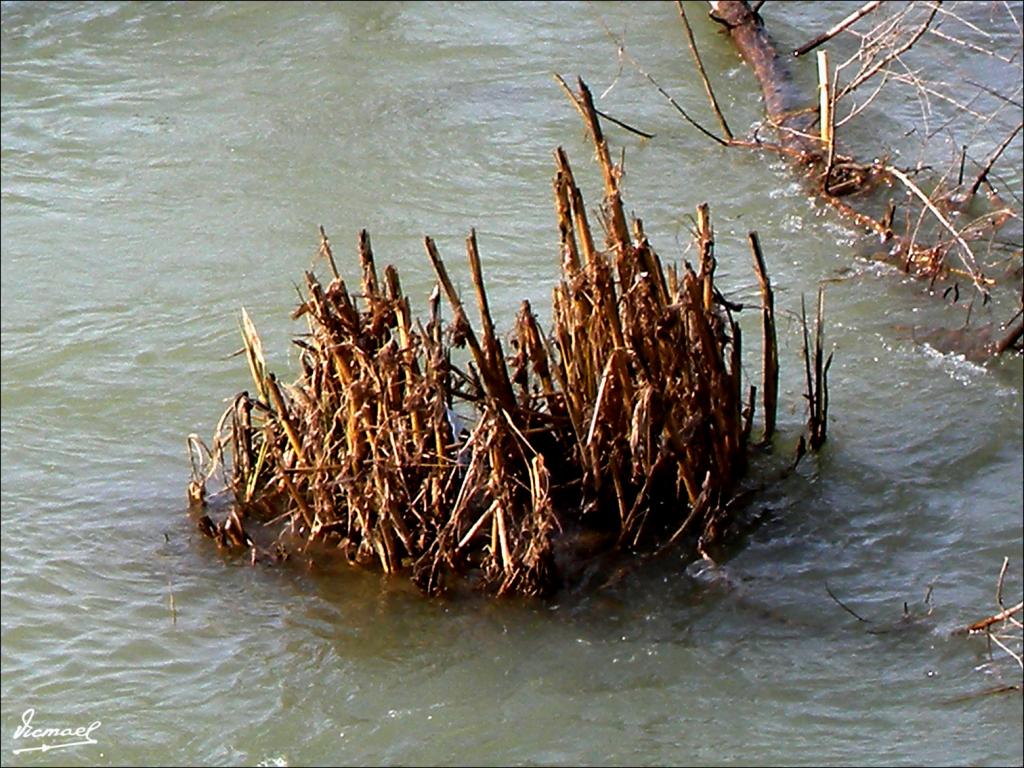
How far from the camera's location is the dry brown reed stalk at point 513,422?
16.2ft

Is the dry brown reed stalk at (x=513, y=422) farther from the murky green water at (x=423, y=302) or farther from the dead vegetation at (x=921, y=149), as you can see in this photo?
the dead vegetation at (x=921, y=149)

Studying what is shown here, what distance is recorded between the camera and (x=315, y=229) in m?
8.19

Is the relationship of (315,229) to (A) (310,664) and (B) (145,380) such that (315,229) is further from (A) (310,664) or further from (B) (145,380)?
(A) (310,664)

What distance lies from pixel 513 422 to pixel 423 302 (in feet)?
7.21

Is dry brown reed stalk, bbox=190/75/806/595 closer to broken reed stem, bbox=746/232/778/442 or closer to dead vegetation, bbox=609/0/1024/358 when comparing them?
broken reed stem, bbox=746/232/778/442

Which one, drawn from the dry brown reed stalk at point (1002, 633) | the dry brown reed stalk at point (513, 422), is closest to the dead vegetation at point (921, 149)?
the dry brown reed stalk at point (1002, 633)

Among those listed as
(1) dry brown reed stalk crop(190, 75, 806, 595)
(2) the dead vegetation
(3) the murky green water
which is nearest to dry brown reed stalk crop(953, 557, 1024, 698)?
(3) the murky green water

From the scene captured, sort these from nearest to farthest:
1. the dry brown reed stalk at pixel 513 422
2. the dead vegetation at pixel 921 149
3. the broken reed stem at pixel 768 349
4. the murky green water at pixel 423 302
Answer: the murky green water at pixel 423 302 < the dry brown reed stalk at pixel 513 422 < the broken reed stem at pixel 768 349 < the dead vegetation at pixel 921 149

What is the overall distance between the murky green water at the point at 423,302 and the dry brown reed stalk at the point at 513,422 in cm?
22

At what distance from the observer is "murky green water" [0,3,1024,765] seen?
190 inches

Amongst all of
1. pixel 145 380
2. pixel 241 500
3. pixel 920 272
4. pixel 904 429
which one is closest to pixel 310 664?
pixel 241 500

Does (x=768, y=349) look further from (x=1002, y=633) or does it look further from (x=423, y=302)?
(x=423, y=302)

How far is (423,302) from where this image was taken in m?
7.29

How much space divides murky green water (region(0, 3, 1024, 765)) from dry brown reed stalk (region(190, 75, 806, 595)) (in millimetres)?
224
